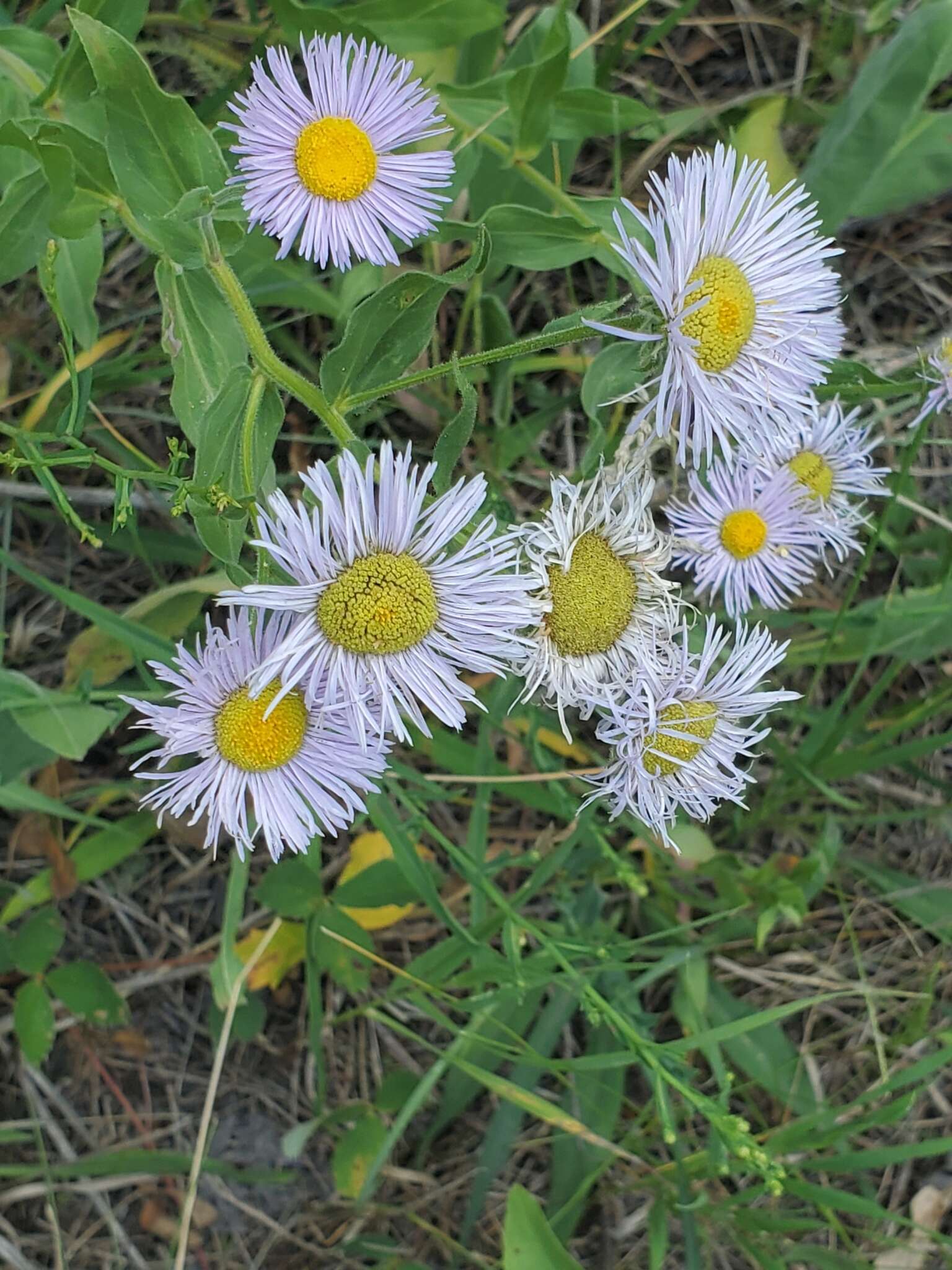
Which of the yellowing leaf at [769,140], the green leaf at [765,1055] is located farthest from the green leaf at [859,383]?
the green leaf at [765,1055]

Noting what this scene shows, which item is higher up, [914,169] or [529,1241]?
[914,169]

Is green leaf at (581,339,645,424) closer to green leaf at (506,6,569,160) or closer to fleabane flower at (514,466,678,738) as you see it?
fleabane flower at (514,466,678,738)

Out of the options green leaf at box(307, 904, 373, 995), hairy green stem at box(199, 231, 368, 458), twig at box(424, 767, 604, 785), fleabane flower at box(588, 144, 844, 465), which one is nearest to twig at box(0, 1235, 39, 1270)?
green leaf at box(307, 904, 373, 995)

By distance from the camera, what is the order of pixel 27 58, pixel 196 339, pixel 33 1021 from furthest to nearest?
pixel 33 1021
pixel 27 58
pixel 196 339

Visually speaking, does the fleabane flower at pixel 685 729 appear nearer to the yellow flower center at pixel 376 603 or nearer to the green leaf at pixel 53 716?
the yellow flower center at pixel 376 603

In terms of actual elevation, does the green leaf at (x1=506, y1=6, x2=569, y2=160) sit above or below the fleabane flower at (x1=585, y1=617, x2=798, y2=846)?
above

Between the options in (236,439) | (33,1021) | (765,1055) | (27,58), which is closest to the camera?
(236,439)

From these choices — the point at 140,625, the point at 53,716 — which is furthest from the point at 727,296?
the point at 53,716

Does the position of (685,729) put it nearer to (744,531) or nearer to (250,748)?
(744,531)
